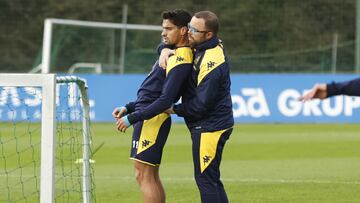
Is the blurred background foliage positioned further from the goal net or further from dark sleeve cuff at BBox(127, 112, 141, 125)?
dark sleeve cuff at BBox(127, 112, 141, 125)

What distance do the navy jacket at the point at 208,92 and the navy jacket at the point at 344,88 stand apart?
1.72 meters

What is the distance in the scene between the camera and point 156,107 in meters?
7.91

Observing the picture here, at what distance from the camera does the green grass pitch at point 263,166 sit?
36.2 ft

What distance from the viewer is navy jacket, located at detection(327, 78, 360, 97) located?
6145 mm

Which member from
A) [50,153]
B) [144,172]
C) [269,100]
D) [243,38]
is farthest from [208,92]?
[243,38]

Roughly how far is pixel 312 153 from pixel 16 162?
534 cm

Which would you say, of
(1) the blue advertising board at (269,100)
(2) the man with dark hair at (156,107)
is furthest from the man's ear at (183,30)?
(1) the blue advertising board at (269,100)

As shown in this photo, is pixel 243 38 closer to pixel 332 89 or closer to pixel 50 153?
pixel 50 153

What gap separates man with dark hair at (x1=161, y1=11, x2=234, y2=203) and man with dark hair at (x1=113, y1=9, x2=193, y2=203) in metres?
0.14

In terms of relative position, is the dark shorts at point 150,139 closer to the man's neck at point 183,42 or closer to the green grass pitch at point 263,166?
the man's neck at point 183,42

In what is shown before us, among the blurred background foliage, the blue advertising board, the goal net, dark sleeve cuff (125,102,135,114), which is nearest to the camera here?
the goal net

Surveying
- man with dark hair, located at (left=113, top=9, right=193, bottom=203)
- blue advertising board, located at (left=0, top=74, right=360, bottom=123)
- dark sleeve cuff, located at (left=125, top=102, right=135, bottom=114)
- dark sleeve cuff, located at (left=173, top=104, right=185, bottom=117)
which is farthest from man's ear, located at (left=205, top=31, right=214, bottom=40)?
blue advertising board, located at (left=0, top=74, right=360, bottom=123)

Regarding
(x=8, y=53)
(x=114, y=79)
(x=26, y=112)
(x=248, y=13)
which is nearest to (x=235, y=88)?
(x=114, y=79)

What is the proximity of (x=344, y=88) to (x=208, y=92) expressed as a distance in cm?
177
